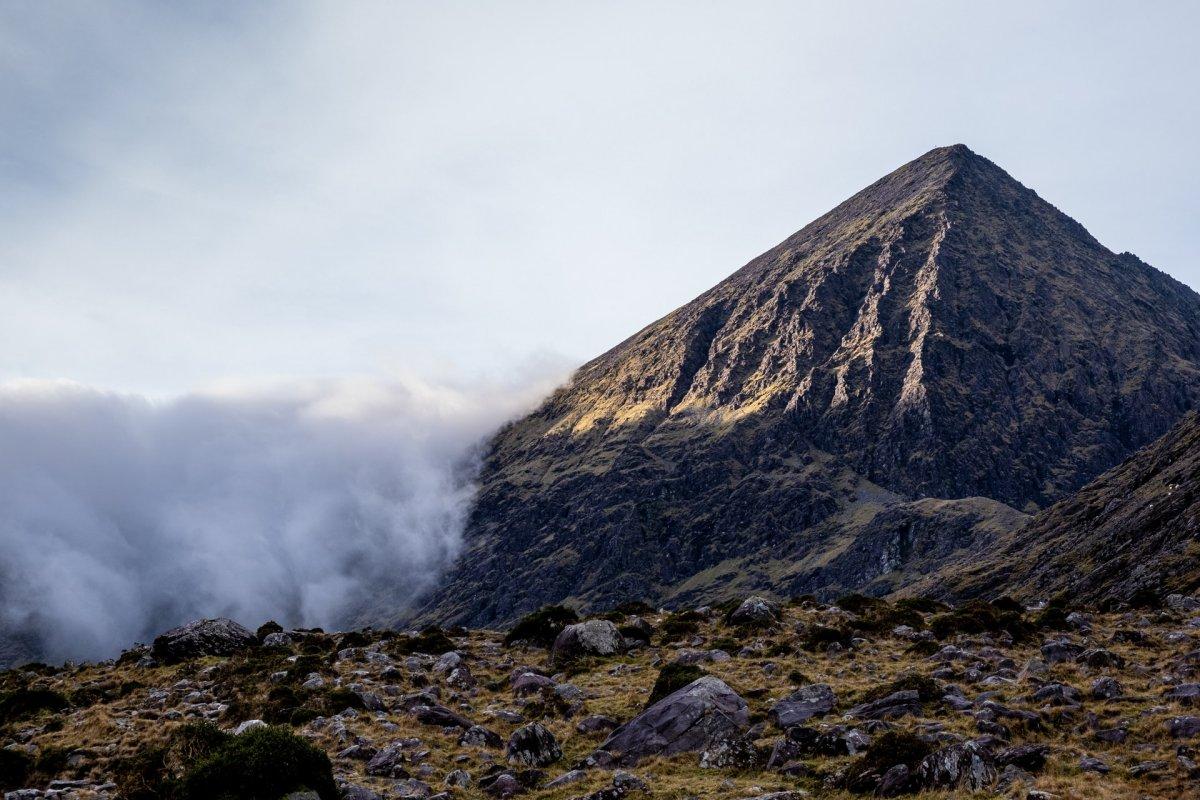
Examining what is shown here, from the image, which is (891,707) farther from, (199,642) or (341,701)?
(199,642)

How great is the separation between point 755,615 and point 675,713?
19566 mm

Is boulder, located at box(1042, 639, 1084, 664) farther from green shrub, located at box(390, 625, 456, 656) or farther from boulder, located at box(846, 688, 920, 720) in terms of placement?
green shrub, located at box(390, 625, 456, 656)

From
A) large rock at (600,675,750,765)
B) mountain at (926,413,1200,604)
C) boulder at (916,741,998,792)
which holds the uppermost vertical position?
large rock at (600,675,750,765)

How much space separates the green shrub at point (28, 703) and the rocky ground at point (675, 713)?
0.12 meters

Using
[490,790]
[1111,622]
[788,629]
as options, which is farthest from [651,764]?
[1111,622]

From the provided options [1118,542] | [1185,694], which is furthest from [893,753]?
[1118,542]

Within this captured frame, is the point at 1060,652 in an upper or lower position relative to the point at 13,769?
lower

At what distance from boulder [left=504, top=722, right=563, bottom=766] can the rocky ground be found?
8cm

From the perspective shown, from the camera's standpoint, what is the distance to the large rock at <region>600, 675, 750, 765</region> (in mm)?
24641

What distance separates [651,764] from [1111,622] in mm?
30120

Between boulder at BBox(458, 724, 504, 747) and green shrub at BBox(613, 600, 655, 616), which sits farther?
green shrub at BBox(613, 600, 655, 616)

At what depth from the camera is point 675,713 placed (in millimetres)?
26156

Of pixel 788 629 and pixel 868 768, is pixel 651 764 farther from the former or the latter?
pixel 788 629

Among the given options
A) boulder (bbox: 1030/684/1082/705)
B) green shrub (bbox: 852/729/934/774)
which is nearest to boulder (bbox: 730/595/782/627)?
boulder (bbox: 1030/684/1082/705)
